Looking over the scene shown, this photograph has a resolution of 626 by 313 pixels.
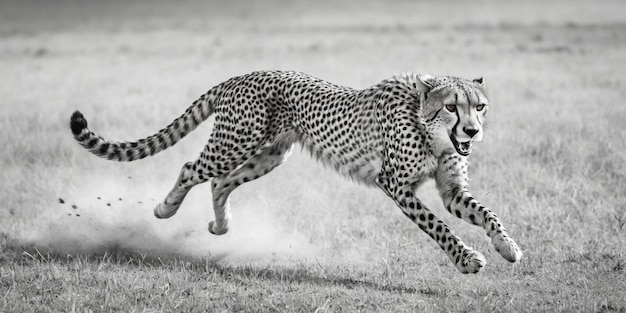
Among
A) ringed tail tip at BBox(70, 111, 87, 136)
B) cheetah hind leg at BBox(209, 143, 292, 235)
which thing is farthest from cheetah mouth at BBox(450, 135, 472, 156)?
ringed tail tip at BBox(70, 111, 87, 136)

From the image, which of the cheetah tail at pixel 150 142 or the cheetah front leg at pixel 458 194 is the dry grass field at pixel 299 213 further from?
the cheetah tail at pixel 150 142

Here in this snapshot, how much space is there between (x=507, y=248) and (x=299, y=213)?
2442mm

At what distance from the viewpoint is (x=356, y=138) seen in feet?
16.9

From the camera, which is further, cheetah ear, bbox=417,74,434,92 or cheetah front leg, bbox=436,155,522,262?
cheetah ear, bbox=417,74,434,92

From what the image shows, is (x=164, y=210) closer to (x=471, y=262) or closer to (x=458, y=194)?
(x=458, y=194)

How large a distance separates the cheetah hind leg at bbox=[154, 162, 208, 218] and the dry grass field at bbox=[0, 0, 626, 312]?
0.28 metres

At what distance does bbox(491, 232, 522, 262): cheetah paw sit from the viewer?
4.21 meters

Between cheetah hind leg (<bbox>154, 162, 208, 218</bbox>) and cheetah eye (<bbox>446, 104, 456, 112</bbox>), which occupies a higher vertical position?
cheetah eye (<bbox>446, 104, 456, 112</bbox>)

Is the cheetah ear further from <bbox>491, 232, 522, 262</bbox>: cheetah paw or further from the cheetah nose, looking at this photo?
<bbox>491, 232, 522, 262</bbox>: cheetah paw

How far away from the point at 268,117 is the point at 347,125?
21.4 inches

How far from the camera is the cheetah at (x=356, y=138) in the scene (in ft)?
14.8

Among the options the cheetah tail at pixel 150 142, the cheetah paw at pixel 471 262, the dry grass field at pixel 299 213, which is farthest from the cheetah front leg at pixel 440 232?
the cheetah tail at pixel 150 142

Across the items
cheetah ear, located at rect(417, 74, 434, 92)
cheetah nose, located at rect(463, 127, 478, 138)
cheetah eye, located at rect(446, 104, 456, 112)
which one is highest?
cheetah ear, located at rect(417, 74, 434, 92)

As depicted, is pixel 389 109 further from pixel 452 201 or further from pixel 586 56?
pixel 586 56
